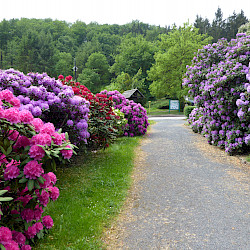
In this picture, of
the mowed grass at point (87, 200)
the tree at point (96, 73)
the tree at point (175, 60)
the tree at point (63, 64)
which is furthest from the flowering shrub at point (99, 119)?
the tree at point (63, 64)

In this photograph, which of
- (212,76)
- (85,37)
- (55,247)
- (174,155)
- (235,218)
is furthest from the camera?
(85,37)

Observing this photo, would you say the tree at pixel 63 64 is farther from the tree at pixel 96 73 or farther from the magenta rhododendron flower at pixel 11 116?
the magenta rhododendron flower at pixel 11 116

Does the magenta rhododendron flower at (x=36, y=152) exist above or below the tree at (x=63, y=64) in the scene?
below

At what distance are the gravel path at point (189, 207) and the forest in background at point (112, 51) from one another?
26.3 metres

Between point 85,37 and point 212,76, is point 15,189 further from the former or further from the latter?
point 85,37

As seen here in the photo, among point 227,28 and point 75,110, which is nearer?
point 75,110

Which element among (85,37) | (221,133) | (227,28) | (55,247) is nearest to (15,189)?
(55,247)

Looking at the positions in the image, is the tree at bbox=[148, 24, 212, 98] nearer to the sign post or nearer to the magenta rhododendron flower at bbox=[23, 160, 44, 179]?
the sign post

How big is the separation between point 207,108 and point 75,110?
5295 mm

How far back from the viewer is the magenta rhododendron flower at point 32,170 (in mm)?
2111

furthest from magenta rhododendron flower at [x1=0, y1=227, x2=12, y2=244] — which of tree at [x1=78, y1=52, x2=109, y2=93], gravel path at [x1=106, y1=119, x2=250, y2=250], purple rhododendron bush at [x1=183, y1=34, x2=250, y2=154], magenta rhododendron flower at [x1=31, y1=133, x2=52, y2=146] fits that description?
tree at [x1=78, y1=52, x2=109, y2=93]

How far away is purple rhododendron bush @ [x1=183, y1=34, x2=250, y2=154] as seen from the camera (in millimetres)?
6914

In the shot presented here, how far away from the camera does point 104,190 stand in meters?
4.59

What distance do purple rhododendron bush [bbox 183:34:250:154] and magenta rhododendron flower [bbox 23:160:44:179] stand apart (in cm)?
541
